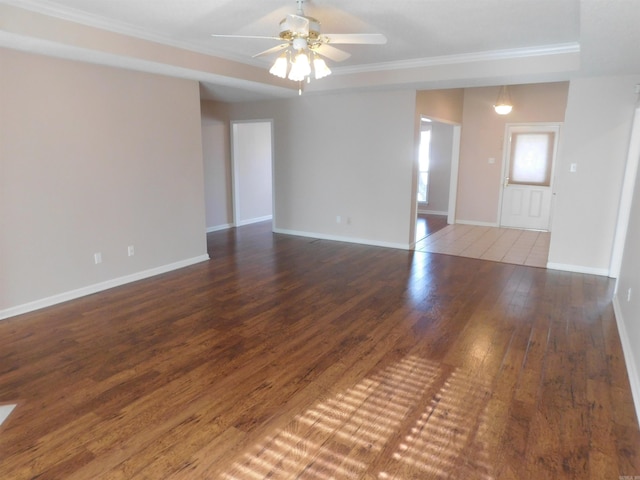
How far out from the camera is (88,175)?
4.17 meters

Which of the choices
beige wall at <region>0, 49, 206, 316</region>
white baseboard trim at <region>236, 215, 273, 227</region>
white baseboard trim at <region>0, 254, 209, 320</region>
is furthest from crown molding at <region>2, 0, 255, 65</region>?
white baseboard trim at <region>236, 215, 273, 227</region>

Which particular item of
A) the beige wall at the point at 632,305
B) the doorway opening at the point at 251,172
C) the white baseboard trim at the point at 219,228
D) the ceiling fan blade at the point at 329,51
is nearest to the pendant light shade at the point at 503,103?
the beige wall at the point at 632,305

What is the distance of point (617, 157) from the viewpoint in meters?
4.74

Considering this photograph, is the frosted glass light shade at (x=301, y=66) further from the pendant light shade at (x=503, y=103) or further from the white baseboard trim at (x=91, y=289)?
the pendant light shade at (x=503, y=103)

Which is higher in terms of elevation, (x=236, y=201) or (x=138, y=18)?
(x=138, y=18)

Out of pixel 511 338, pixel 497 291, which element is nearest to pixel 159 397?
pixel 511 338

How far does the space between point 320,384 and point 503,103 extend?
6493mm

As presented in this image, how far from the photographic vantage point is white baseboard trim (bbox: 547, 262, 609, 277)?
5.00m

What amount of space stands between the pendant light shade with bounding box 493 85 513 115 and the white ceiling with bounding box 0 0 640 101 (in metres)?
2.38

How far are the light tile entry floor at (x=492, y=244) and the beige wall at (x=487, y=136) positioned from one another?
1.60 ft

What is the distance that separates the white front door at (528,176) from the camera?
7.57 m

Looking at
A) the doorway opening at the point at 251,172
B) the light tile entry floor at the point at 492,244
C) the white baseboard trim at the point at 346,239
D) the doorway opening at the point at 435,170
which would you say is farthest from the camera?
the doorway opening at the point at 435,170

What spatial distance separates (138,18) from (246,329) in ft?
9.20

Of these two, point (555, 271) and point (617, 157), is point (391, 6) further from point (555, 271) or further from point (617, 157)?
point (555, 271)
